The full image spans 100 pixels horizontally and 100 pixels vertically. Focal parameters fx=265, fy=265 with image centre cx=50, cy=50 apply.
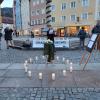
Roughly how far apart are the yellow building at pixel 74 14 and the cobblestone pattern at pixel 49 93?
49851 millimetres

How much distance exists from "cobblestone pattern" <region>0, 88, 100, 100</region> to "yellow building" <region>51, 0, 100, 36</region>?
49.9 meters

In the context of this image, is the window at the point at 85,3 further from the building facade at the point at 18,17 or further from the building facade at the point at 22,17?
the building facade at the point at 18,17

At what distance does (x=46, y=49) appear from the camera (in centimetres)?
1116

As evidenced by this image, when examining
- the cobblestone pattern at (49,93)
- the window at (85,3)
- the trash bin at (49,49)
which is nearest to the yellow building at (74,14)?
the window at (85,3)

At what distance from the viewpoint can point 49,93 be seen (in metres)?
6.45

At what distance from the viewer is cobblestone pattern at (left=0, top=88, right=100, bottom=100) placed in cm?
612

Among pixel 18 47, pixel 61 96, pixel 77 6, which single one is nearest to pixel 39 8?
pixel 77 6

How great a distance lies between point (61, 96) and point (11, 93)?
124cm

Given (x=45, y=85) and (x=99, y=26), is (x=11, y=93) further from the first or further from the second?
(x=99, y=26)

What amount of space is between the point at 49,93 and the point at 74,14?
54.7 metres

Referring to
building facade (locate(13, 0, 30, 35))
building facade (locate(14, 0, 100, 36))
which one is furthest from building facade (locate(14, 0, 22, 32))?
building facade (locate(14, 0, 100, 36))

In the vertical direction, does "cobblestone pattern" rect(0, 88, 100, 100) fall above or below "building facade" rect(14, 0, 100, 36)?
below

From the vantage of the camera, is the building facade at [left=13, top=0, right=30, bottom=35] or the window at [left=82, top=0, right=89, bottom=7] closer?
the window at [left=82, top=0, right=89, bottom=7]

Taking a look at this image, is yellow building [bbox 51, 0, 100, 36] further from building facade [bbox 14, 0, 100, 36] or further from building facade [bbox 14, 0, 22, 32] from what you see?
building facade [bbox 14, 0, 22, 32]
